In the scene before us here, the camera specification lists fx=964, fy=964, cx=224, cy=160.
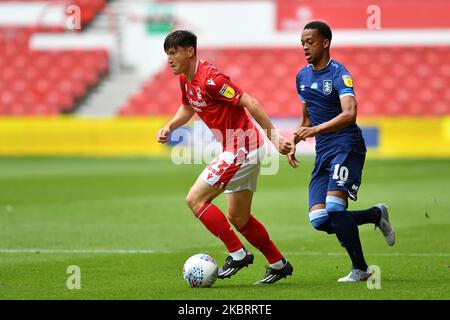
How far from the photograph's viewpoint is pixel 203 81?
25.5 ft

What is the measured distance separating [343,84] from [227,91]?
37.0 inches

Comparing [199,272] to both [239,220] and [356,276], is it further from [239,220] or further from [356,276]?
[356,276]

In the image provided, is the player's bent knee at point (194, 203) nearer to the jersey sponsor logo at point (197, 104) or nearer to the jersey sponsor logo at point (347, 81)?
the jersey sponsor logo at point (197, 104)

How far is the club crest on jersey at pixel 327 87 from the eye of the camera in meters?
7.88

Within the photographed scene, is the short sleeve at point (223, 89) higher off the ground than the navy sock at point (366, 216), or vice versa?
the short sleeve at point (223, 89)

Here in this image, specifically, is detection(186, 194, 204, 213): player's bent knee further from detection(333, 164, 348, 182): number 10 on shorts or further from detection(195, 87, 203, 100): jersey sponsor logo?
detection(333, 164, 348, 182): number 10 on shorts

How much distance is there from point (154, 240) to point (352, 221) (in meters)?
3.72

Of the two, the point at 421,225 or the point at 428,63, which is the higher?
the point at 428,63

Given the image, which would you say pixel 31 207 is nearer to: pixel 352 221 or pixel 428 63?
pixel 352 221

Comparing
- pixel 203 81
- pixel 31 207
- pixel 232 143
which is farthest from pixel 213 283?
pixel 31 207

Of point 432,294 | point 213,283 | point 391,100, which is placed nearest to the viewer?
point 432,294

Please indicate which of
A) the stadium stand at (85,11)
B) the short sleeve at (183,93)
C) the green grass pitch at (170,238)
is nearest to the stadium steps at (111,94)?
the stadium stand at (85,11)

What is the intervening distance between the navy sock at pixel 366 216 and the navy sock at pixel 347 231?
1.24 feet

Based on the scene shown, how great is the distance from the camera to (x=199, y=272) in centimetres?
754
